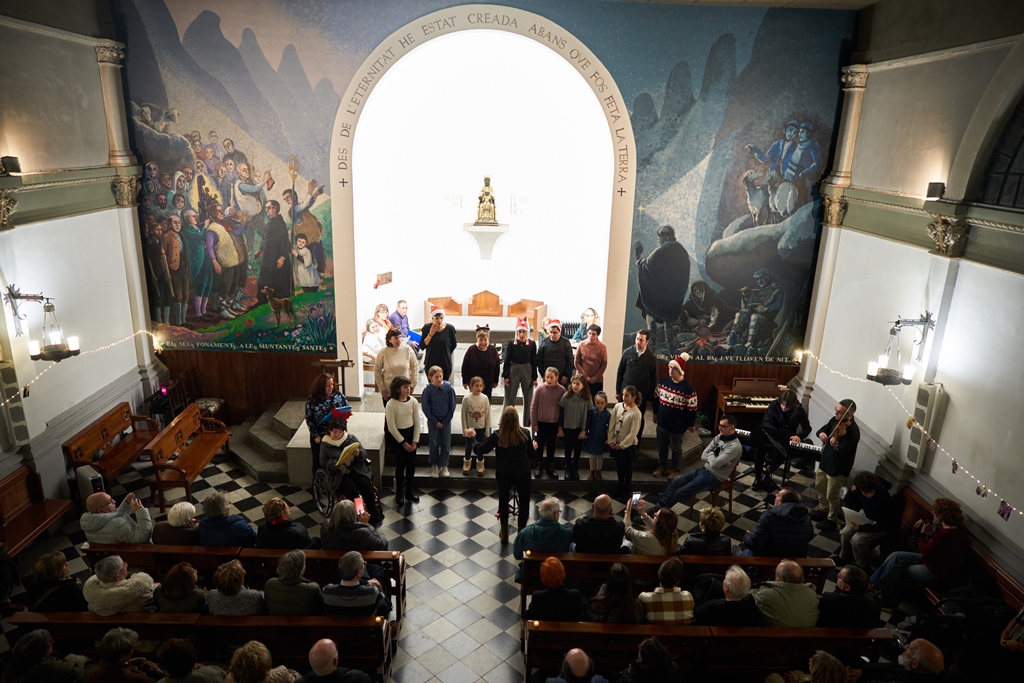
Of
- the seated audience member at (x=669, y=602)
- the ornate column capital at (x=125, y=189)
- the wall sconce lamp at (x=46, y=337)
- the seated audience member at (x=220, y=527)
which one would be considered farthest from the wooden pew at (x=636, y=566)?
the ornate column capital at (x=125, y=189)

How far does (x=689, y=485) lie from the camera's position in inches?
309

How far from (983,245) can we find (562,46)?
5655 mm

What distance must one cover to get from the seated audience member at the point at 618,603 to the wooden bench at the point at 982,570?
3069mm

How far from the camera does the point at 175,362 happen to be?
10.3 m

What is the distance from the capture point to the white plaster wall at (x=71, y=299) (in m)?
7.48

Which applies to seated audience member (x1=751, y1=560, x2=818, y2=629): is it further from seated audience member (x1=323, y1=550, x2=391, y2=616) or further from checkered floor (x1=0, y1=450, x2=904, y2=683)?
seated audience member (x1=323, y1=550, x2=391, y2=616)

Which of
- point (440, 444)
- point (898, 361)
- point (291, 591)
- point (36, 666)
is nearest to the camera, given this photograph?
point (36, 666)

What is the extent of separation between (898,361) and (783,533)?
10.2 ft

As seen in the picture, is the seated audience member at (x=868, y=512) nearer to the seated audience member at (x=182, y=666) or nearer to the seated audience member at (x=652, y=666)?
the seated audience member at (x=652, y=666)

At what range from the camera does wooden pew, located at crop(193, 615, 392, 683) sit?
16.5ft

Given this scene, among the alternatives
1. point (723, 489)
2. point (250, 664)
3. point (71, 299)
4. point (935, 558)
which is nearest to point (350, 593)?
point (250, 664)

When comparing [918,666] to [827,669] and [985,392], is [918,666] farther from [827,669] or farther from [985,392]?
[985,392]

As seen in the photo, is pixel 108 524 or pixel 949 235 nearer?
pixel 108 524

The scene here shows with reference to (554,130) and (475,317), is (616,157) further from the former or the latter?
(475,317)
